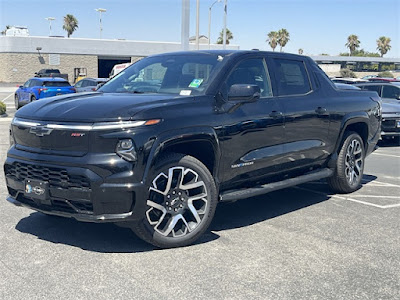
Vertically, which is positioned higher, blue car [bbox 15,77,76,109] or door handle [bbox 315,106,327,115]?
door handle [bbox 315,106,327,115]

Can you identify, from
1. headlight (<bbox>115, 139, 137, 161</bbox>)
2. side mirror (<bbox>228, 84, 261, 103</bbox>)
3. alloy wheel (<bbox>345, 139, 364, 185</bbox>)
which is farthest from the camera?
alloy wheel (<bbox>345, 139, 364, 185</bbox>)

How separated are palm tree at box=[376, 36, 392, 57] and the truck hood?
9003 centimetres

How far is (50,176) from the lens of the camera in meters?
4.16

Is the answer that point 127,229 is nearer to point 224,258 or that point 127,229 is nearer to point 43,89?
point 224,258

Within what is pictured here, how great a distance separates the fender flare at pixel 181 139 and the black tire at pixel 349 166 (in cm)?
264

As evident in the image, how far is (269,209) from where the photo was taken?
597cm

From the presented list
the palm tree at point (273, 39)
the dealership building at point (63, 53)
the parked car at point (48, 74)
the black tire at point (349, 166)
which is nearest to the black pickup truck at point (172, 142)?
the black tire at point (349, 166)

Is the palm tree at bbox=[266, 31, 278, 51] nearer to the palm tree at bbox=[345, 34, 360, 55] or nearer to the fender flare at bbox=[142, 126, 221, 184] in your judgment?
the palm tree at bbox=[345, 34, 360, 55]

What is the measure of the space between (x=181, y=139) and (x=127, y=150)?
567mm

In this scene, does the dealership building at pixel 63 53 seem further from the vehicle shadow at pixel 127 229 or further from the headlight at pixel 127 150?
the headlight at pixel 127 150

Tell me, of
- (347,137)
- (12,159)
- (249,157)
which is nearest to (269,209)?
(249,157)

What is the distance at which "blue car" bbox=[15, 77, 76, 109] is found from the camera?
2012 centimetres

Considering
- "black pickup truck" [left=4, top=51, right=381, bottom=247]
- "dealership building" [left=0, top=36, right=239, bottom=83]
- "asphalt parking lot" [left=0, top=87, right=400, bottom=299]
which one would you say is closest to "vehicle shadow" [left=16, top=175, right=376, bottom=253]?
"asphalt parking lot" [left=0, top=87, right=400, bottom=299]

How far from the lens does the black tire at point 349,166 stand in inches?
264
